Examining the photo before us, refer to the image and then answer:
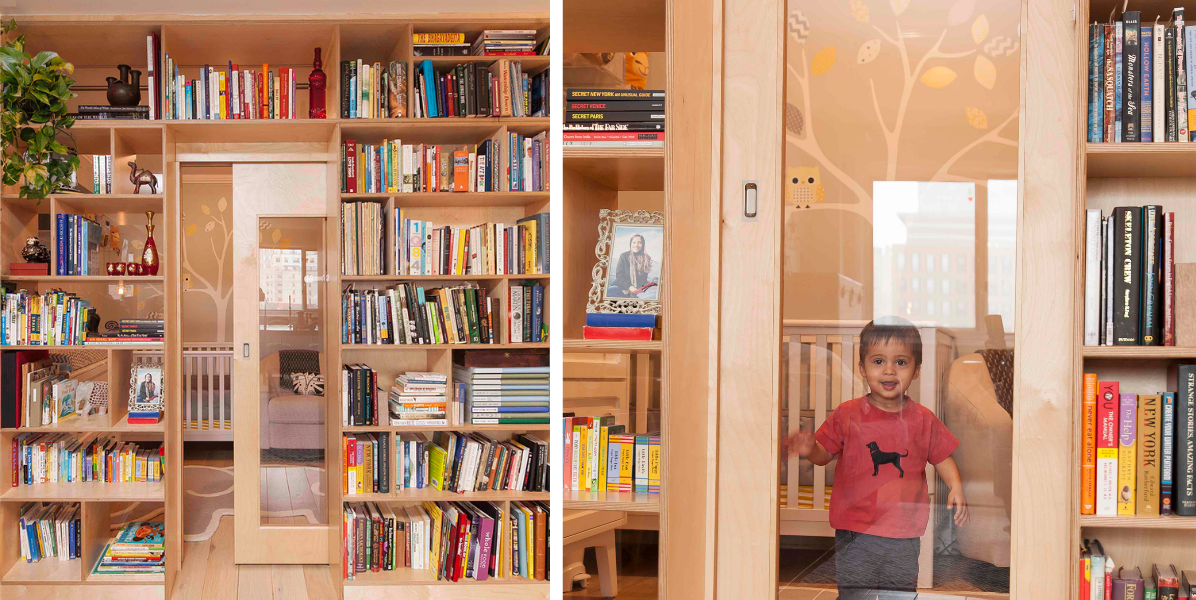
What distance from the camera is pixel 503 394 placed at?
3.37 metres

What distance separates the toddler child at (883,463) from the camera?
1.48 m

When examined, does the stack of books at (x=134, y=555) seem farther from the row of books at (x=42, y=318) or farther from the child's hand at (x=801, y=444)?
the child's hand at (x=801, y=444)

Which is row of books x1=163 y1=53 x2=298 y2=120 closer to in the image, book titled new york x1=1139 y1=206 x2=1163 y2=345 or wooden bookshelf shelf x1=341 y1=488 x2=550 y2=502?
wooden bookshelf shelf x1=341 y1=488 x2=550 y2=502

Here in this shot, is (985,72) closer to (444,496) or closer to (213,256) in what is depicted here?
(444,496)

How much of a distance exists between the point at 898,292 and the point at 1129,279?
0.49m

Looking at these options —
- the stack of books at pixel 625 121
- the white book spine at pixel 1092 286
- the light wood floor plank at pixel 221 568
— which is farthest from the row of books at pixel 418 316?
the white book spine at pixel 1092 286

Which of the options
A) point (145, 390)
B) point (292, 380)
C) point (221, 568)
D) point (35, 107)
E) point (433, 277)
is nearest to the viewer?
point (35, 107)

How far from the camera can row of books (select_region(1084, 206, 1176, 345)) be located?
1494 mm

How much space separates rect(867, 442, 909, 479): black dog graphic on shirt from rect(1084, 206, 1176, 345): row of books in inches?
18.5

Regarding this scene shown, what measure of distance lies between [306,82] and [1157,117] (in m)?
3.67

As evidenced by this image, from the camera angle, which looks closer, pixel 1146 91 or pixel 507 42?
pixel 1146 91

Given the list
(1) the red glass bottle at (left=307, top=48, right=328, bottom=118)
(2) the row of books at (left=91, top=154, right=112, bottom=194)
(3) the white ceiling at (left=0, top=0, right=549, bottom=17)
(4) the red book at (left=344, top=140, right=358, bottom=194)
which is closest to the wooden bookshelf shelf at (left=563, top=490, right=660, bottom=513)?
(4) the red book at (left=344, top=140, right=358, bottom=194)

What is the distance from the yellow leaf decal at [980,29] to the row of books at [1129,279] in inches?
17.3

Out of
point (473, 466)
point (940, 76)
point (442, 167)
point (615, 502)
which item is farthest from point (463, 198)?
point (940, 76)
